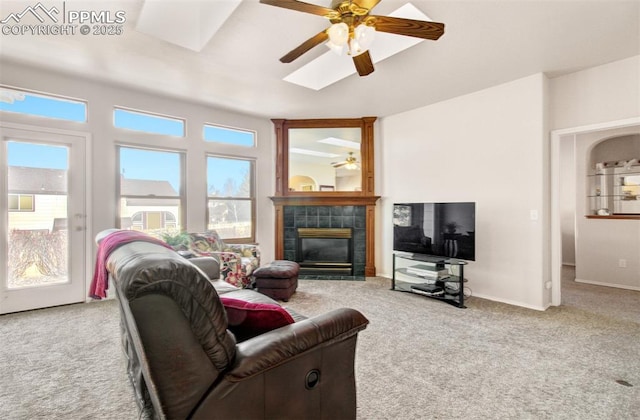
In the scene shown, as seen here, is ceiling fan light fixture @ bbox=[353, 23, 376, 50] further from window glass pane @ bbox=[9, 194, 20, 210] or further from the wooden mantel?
window glass pane @ bbox=[9, 194, 20, 210]

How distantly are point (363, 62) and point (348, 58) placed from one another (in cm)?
86

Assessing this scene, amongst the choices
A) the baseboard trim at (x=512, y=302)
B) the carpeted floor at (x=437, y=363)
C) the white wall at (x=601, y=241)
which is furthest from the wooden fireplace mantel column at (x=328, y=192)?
the white wall at (x=601, y=241)

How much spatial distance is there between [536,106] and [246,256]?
3990mm

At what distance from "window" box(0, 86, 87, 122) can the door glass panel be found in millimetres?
370

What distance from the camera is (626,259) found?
14.0 ft

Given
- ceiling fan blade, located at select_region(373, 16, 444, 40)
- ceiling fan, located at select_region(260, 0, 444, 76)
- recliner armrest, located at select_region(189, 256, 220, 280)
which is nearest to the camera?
ceiling fan, located at select_region(260, 0, 444, 76)

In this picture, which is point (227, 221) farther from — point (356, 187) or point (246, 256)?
point (356, 187)

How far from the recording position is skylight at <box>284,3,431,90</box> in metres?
2.40

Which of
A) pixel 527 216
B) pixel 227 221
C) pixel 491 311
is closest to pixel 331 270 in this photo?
pixel 227 221

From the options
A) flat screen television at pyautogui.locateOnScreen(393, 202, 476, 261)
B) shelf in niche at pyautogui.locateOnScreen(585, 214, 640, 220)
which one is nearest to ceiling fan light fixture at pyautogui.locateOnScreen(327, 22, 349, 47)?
flat screen television at pyautogui.locateOnScreen(393, 202, 476, 261)

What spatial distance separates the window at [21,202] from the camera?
3.30m

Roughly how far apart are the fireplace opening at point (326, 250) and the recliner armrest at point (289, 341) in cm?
366

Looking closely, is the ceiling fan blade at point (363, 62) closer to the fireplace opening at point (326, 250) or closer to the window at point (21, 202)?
the fireplace opening at point (326, 250)

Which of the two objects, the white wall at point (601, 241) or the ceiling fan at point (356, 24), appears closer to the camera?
the ceiling fan at point (356, 24)
